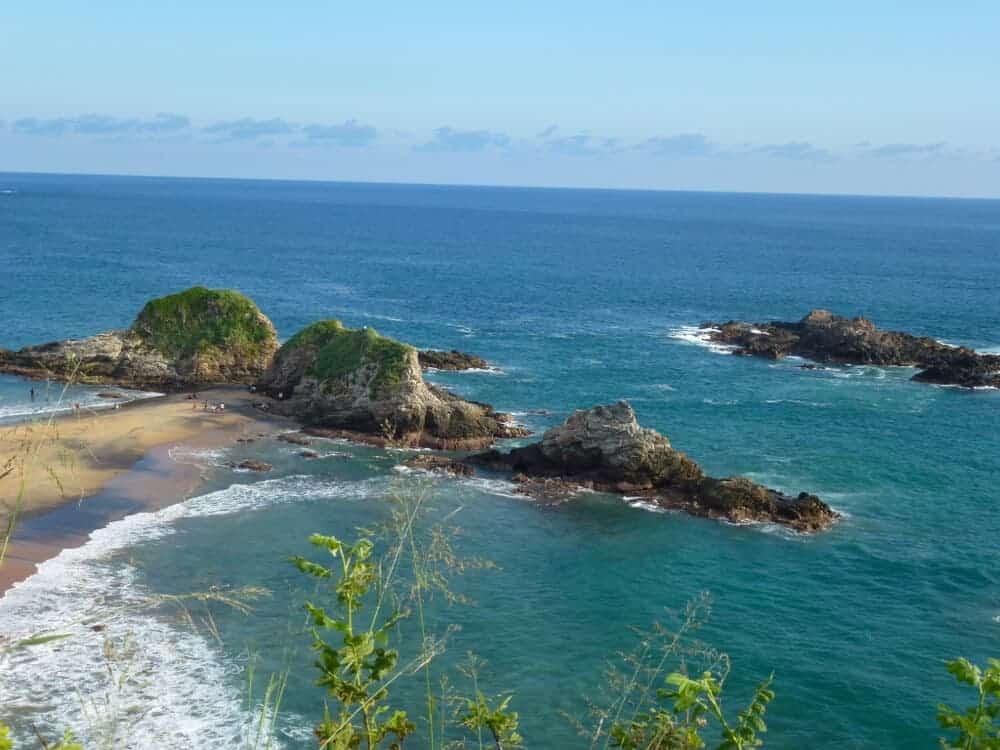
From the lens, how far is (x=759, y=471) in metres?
51.1

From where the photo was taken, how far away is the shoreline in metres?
40.0

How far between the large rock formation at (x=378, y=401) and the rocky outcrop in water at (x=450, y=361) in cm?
1311

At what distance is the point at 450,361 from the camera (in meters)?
75.6

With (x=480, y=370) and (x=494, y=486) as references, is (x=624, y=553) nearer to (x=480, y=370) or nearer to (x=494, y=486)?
(x=494, y=486)

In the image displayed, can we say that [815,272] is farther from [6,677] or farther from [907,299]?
[6,677]

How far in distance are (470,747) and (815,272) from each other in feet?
452

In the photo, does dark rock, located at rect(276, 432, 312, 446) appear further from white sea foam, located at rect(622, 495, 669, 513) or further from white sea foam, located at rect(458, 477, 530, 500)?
white sea foam, located at rect(622, 495, 669, 513)

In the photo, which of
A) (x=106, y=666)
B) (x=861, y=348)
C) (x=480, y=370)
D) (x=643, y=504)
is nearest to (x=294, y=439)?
(x=643, y=504)

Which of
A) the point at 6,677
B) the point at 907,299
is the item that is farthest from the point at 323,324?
the point at 907,299

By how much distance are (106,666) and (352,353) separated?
1379 inches

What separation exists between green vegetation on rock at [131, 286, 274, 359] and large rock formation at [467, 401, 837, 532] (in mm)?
26187

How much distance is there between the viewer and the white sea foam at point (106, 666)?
2595 centimetres

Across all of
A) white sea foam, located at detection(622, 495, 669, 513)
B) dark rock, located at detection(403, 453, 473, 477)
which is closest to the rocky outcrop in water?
dark rock, located at detection(403, 453, 473, 477)

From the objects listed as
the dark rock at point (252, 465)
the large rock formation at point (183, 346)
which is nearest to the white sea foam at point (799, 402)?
the dark rock at point (252, 465)
